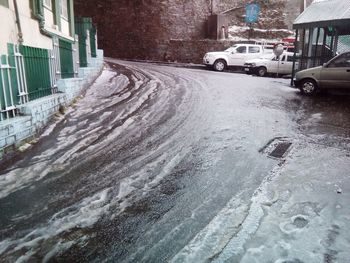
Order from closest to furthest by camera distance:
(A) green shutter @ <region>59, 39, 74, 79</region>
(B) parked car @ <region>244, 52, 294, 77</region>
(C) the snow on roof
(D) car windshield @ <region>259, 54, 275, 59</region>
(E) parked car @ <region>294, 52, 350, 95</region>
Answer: (A) green shutter @ <region>59, 39, 74, 79</region> → (E) parked car @ <region>294, 52, 350, 95</region> → (C) the snow on roof → (B) parked car @ <region>244, 52, 294, 77</region> → (D) car windshield @ <region>259, 54, 275, 59</region>

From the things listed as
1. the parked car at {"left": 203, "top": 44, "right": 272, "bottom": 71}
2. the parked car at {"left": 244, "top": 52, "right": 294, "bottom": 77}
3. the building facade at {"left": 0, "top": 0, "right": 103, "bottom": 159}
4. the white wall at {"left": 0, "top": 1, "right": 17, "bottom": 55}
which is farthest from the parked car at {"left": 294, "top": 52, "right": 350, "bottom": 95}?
the white wall at {"left": 0, "top": 1, "right": 17, "bottom": 55}

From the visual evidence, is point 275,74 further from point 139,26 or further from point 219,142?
point 219,142

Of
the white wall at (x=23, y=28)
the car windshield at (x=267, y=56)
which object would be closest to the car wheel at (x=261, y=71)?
the car windshield at (x=267, y=56)

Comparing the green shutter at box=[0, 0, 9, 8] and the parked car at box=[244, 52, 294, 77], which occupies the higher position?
the green shutter at box=[0, 0, 9, 8]

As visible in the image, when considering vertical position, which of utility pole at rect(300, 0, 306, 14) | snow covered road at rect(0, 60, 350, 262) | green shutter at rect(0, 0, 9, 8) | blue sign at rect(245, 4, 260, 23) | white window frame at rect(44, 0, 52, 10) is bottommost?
snow covered road at rect(0, 60, 350, 262)

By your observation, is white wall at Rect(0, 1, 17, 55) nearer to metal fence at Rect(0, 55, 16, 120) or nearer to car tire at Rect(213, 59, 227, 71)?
metal fence at Rect(0, 55, 16, 120)

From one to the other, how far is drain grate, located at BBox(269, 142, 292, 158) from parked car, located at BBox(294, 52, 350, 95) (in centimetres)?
634

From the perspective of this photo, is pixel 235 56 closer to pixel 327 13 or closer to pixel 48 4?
pixel 327 13

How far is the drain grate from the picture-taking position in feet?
20.8

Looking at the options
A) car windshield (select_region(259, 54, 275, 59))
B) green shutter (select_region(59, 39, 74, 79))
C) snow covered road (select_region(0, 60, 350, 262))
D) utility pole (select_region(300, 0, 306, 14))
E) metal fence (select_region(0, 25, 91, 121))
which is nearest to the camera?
snow covered road (select_region(0, 60, 350, 262))

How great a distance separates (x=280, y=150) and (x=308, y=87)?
7.30 m

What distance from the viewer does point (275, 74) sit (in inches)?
822

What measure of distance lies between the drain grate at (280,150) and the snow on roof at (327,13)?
25.7ft

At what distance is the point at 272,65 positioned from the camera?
20.5 meters
